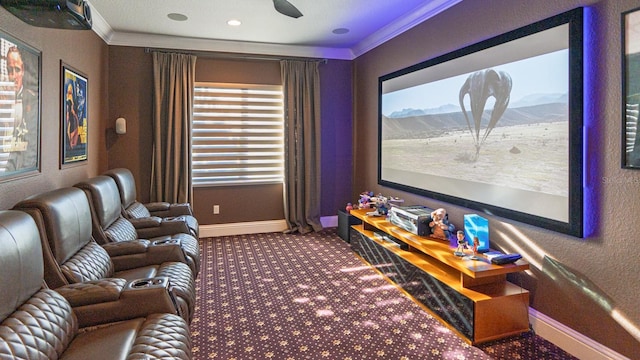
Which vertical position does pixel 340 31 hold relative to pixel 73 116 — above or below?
above

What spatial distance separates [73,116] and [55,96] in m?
0.43

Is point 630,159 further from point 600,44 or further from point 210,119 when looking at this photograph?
point 210,119

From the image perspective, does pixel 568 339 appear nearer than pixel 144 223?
Yes

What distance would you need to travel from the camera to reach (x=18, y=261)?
153cm

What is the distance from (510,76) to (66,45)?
144 inches

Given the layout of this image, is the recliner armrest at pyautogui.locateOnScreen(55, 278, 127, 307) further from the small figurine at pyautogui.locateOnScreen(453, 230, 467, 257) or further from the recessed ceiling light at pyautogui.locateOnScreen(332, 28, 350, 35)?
the recessed ceiling light at pyautogui.locateOnScreen(332, 28, 350, 35)

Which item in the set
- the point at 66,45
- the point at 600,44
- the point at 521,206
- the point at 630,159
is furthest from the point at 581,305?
the point at 66,45

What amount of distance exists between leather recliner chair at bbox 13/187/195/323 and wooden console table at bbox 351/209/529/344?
1.72 m

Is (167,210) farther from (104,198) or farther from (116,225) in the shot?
(104,198)

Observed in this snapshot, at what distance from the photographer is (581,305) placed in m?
2.30

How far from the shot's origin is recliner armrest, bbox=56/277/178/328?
1810 millimetres

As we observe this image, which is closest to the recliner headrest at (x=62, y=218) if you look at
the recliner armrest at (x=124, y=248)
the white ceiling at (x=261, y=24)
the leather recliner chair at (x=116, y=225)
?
the recliner armrest at (x=124, y=248)

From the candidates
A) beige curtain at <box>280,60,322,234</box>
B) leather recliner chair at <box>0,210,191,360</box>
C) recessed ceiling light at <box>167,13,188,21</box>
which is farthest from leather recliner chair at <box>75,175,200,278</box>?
beige curtain at <box>280,60,322,234</box>

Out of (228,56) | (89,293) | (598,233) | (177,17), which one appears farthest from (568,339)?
(228,56)
